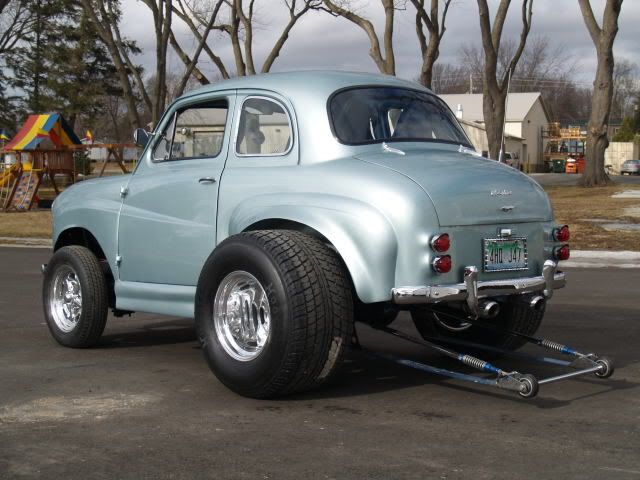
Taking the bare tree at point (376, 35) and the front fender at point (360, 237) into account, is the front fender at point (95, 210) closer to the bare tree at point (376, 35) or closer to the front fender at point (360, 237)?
the front fender at point (360, 237)

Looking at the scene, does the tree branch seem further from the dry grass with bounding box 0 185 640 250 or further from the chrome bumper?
the chrome bumper

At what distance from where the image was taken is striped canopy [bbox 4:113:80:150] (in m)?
30.6

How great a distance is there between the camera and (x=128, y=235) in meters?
7.46

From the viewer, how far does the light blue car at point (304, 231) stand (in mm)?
5758

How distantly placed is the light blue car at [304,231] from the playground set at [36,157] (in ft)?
69.5

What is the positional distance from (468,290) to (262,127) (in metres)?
2.03

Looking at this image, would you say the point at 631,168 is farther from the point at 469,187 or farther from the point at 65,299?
the point at 469,187

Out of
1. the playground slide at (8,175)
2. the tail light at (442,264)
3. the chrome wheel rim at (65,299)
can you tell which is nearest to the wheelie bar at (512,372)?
the tail light at (442,264)

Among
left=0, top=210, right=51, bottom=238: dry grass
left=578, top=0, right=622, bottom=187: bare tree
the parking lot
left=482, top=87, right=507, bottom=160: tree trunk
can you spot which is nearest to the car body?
left=578, top=0, right=622, bottom=187: bare tree

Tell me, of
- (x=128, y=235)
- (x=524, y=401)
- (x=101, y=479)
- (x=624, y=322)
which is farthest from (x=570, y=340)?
(x=101, y=479)

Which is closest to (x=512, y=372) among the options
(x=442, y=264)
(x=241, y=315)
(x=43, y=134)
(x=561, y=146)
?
(x=442, y=264)

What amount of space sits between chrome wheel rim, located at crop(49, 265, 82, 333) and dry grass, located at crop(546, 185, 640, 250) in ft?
36.2

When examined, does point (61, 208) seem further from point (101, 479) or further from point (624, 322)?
point (624, 322)

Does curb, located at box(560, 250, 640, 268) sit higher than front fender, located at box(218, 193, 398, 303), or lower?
lower
